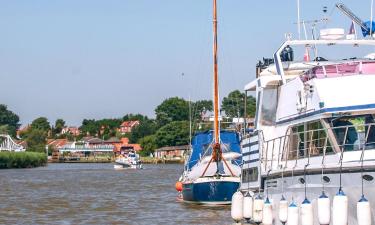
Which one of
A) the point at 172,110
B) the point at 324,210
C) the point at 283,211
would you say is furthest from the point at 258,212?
the point at 172,110

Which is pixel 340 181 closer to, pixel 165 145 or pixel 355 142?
pixel 355 142

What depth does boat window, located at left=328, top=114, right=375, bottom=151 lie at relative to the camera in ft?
62.0

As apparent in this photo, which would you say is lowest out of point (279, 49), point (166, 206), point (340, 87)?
point (166, 206)

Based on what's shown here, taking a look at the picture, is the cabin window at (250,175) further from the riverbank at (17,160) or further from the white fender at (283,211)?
the riverbank at (17,160)

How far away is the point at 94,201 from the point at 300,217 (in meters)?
26.3

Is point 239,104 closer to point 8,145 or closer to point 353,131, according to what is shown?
point 353,131

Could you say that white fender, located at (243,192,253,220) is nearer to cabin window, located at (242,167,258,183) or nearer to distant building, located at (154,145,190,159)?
cabin window, located at (242,167,258,183)

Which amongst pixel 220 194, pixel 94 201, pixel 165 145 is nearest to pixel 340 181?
pixel 220 194

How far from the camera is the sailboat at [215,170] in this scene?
123ft

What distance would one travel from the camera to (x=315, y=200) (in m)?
18.6

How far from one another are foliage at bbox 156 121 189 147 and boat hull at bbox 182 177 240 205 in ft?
427

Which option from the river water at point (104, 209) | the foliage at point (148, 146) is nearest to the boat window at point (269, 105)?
the river water at point (104, 209)

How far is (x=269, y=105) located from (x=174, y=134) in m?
151

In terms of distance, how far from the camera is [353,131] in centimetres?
1939
